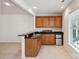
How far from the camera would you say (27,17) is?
11023mm

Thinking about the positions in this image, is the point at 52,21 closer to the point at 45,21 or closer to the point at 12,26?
the point at 45,21

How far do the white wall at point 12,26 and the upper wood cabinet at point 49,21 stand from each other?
1025 millimetres

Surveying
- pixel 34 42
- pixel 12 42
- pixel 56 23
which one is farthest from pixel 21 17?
pixel 34 42

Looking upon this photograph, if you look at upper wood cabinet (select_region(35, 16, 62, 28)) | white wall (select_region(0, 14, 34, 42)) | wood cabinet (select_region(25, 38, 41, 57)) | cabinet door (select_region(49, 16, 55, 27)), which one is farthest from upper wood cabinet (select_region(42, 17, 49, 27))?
wood cabinet (select_region(25, 38, 41, 57))

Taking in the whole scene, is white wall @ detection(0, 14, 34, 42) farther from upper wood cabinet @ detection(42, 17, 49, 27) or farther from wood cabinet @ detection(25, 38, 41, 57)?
wood cabinet @ detection(25, 38, 41, 57)

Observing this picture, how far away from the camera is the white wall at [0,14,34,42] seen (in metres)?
11.0

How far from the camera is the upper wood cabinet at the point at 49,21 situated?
10.5 metres

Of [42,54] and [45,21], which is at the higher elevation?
[45,21]

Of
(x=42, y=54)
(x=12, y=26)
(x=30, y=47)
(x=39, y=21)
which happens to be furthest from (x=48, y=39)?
(x=30, y=47)

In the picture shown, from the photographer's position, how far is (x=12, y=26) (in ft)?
36.3

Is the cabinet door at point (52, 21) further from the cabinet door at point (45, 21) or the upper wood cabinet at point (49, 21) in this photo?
the cabinet door at point (45, 21)

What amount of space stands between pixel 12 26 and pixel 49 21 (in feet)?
10.4

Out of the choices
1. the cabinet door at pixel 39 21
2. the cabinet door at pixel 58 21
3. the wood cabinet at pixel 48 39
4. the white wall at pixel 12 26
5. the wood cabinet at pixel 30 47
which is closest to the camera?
the wood cabinet at pixel 30 47

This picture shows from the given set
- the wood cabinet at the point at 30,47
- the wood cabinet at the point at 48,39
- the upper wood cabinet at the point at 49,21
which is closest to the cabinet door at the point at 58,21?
the upper wood cabinet at the point at 49,21
